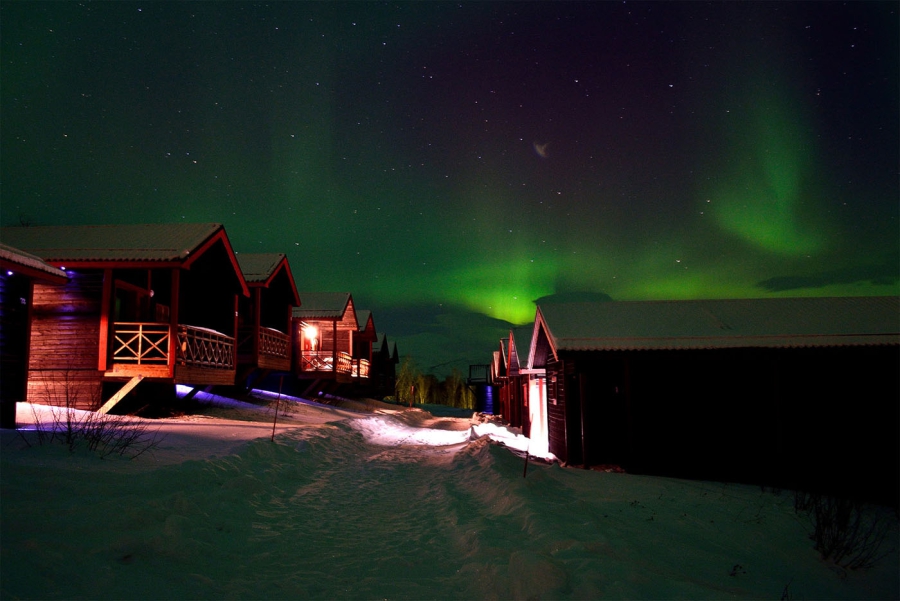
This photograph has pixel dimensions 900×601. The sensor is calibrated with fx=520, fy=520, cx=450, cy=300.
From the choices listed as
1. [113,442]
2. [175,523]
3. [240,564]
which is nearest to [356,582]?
[240,564]

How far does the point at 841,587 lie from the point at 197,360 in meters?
15.4

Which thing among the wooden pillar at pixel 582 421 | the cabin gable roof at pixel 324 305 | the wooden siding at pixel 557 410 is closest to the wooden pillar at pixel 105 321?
the wooden siding at pixel 557 410

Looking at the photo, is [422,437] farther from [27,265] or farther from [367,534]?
[367,534]

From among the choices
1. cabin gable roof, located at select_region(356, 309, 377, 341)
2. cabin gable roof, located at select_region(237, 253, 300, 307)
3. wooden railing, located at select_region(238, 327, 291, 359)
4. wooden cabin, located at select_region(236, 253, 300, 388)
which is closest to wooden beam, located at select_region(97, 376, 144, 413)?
wooden cabin, located at select_region(236, 253, 300, 388)

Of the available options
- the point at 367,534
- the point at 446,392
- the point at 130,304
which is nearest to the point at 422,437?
the point at 130,304

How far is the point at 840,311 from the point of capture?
51.6ft

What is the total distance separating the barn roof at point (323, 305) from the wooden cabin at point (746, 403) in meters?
17.9

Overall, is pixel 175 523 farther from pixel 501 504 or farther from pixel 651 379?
pixel 651 379

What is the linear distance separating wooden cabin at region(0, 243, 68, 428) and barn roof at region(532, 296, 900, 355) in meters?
12.3

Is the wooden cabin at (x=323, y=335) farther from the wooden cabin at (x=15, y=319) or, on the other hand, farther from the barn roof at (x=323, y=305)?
the wooden cabin at (x=15, y=319)

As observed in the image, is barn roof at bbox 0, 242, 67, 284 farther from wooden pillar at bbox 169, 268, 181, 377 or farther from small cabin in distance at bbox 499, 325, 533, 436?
small cabin in distance at bbox 499, 325, 533, 436

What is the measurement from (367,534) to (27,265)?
945 cm

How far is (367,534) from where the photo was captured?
712 cm

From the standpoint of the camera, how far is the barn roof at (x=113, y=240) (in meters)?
13.9
